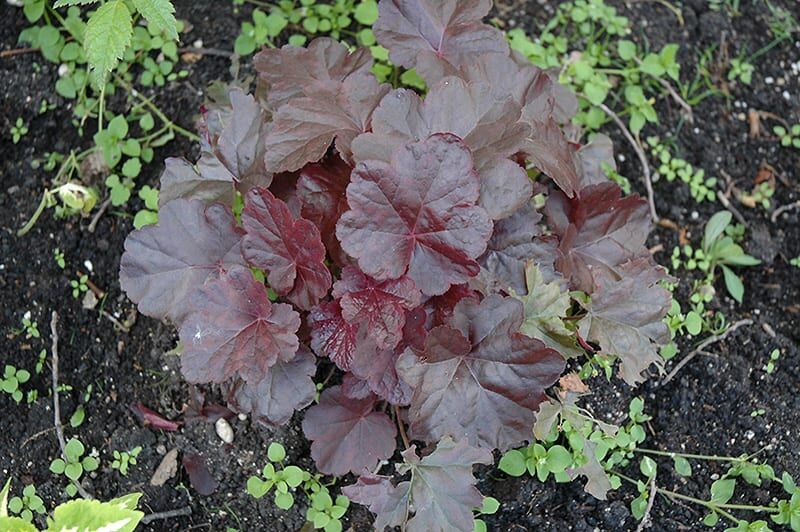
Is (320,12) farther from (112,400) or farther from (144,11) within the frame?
(112,400)

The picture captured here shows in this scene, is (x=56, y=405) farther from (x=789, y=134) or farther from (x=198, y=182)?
(x=789, y=134)

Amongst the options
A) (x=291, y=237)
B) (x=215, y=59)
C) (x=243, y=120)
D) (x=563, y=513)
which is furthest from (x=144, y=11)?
(x=563, y=513)

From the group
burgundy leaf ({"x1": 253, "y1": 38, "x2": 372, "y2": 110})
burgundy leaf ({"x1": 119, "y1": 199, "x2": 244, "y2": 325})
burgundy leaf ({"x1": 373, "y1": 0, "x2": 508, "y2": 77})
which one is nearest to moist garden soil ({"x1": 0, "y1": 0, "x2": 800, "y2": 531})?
burgundy leaf ({"x1": 119, "y1": 199, "x2": 244, "y2": 325})

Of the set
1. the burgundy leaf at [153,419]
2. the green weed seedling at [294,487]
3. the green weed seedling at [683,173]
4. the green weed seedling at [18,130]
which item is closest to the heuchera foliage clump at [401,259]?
the green weed seedling at [294,487]

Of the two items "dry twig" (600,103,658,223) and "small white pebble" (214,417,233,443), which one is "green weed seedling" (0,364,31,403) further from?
"dry twig" (600,103,658,223)

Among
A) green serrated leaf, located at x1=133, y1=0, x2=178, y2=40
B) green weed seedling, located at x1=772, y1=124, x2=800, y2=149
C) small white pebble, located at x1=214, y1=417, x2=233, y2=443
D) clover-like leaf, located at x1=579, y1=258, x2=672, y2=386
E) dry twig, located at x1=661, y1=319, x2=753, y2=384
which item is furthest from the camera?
green weed seedling, located at x1=772, y1=124, x2=800, y2=149

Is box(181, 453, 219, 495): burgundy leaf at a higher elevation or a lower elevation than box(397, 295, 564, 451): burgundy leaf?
lower

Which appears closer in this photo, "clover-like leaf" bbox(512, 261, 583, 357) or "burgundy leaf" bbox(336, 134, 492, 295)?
"burgundy leaf" bbox(336, 134, 492, 295)
